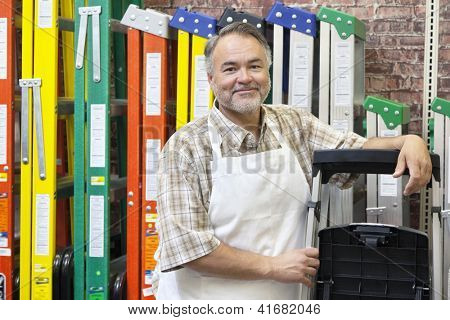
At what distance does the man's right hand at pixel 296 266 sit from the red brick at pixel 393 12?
3.83 ft

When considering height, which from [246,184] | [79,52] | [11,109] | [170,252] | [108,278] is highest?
[79,52]

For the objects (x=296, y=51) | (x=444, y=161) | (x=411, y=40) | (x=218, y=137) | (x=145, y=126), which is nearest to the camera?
(x=218, y=137)

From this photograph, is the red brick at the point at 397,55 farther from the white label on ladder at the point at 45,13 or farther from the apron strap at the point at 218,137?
the white label on ladder at the point at 45,13

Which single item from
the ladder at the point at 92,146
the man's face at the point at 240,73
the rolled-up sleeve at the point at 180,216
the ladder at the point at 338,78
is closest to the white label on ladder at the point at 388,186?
the ladder at the point at 338,78

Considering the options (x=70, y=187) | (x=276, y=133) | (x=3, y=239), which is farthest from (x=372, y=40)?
(x=3, y=239)

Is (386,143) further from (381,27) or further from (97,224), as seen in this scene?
(97,224)

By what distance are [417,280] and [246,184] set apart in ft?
1.70

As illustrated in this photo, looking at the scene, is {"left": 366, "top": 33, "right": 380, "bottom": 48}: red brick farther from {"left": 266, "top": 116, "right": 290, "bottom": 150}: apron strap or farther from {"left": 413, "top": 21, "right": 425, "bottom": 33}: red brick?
{"left": 266, "top": 116, "right": 290, "bottom": 150}: apron strap

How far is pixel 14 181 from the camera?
2490 millimetres

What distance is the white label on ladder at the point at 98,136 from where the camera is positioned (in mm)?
2352

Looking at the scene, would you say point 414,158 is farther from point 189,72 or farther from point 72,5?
point 72,5

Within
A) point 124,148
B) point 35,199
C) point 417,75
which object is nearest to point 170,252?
point 35,199

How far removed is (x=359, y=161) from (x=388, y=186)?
485 mm

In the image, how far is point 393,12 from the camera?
2559 mm
